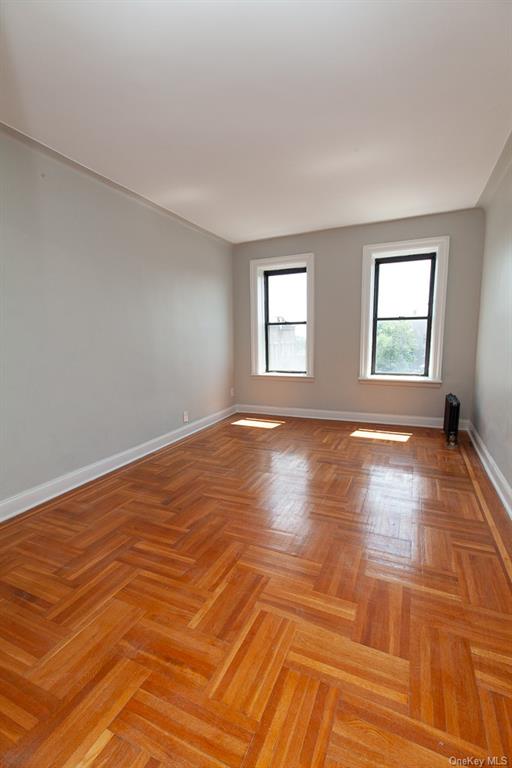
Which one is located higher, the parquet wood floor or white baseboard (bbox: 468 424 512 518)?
white baseboard (bbox: 468 424 512 518)

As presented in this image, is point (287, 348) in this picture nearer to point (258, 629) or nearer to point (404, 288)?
point (404, 288)

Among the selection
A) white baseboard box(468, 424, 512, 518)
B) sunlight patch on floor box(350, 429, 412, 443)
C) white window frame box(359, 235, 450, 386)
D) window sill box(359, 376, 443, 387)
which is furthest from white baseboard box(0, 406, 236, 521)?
white baseboard box(468, 424, 512, 518)

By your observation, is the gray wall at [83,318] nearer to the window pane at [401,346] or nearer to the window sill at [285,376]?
the window sill at [285,376]

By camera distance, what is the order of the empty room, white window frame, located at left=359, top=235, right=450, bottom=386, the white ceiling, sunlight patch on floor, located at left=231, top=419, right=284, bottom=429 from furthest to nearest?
sunlight patch on floor, located at left=231, top=419, right=284, bottom=429, white window frame, located at left=359, top=235, right=450, bottom=386, the white ceiling, the empty room

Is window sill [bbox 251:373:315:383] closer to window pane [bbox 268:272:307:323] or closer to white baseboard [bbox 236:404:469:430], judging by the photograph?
white baseboard [bbox 236:404:469:430]

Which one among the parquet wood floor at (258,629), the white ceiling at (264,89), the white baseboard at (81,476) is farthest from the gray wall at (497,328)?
the white baseboard at (81,476)

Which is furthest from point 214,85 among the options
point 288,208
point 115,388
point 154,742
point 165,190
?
point 154,742

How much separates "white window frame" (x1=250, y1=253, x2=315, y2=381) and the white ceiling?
1620 mm

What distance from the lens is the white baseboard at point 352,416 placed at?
4402mm

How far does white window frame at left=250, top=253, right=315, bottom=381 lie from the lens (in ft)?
15.7

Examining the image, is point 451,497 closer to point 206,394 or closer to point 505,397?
point 505,397

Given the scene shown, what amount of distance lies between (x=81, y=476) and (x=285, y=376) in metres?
3.08

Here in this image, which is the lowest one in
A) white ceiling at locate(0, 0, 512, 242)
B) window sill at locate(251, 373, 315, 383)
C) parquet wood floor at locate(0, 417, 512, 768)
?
parquet wood floor at locate(0, 417, 512, 768)

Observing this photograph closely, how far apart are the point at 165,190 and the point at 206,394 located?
2467mm
